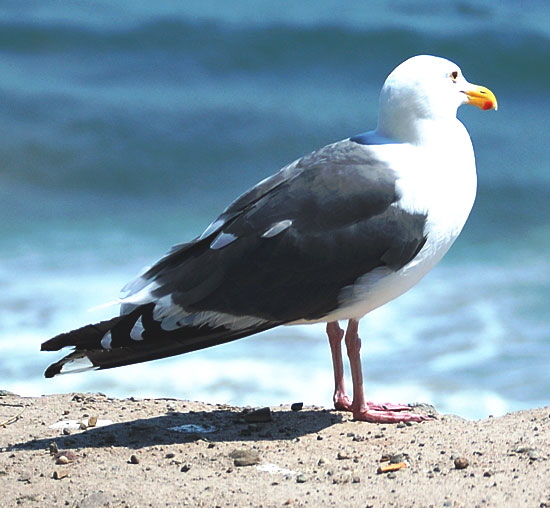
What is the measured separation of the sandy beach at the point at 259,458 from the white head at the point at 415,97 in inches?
44.9

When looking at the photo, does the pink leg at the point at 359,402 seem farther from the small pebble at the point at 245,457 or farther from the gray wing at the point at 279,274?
the small pebble at the point at 245,457

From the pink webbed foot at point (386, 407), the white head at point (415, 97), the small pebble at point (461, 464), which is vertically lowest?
the small pebble at point (461, 464)

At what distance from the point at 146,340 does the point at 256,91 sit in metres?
6.95

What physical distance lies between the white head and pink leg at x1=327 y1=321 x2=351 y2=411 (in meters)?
0.85

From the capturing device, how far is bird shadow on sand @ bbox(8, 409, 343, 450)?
450 centimetres

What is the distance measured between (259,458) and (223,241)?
81cm

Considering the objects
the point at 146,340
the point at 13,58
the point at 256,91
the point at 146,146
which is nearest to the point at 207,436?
the point at 146,340

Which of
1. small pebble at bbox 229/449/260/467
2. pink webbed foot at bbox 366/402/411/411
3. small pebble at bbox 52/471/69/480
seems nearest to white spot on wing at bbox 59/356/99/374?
small pebble at bbox 52/471/69/480

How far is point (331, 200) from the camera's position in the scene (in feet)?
14.5

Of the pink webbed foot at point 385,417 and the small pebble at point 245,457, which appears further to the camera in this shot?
the pink webbed foot at point 385,417

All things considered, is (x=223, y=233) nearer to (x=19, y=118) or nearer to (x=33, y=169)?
(x=33, y=169)

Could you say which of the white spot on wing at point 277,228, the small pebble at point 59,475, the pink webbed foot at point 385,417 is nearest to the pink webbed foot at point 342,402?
the pink webbed foot at point 385,417

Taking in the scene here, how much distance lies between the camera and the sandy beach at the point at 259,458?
12.4 feet

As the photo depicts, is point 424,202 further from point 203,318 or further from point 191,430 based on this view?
point 191,430
